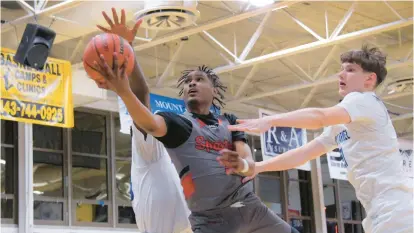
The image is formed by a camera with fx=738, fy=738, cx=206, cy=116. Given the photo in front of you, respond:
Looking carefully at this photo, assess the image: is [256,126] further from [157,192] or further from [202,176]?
[157,192]

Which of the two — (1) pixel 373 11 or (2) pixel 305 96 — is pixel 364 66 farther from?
(2) pixel 305 96

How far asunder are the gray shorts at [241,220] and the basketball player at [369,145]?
0.86 feet

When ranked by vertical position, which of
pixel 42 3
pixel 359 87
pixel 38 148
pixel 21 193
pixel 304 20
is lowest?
pixel 359 87

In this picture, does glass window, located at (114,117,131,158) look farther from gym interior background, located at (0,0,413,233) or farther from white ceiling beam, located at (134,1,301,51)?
white ceiling beam, located at (134,1,301,51)

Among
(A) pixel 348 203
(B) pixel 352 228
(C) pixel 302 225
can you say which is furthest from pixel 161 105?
(B) pixel 352 228

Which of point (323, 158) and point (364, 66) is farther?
point (323, 158)

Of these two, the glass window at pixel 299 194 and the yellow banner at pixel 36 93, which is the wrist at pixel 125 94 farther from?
the glass window at pixel 299 194

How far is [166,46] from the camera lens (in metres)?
15.7

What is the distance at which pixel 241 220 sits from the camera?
14.8 ft

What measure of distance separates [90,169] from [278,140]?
4.06m

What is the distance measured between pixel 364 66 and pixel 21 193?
1036 cm

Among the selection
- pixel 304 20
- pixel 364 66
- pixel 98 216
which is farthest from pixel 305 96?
pixel 364 66

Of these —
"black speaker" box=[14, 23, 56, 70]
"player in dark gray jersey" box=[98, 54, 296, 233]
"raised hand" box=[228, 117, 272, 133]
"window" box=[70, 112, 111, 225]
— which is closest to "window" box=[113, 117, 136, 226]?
"window" box=[70, 112, 111, 225]

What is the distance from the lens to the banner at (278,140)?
1553cm
